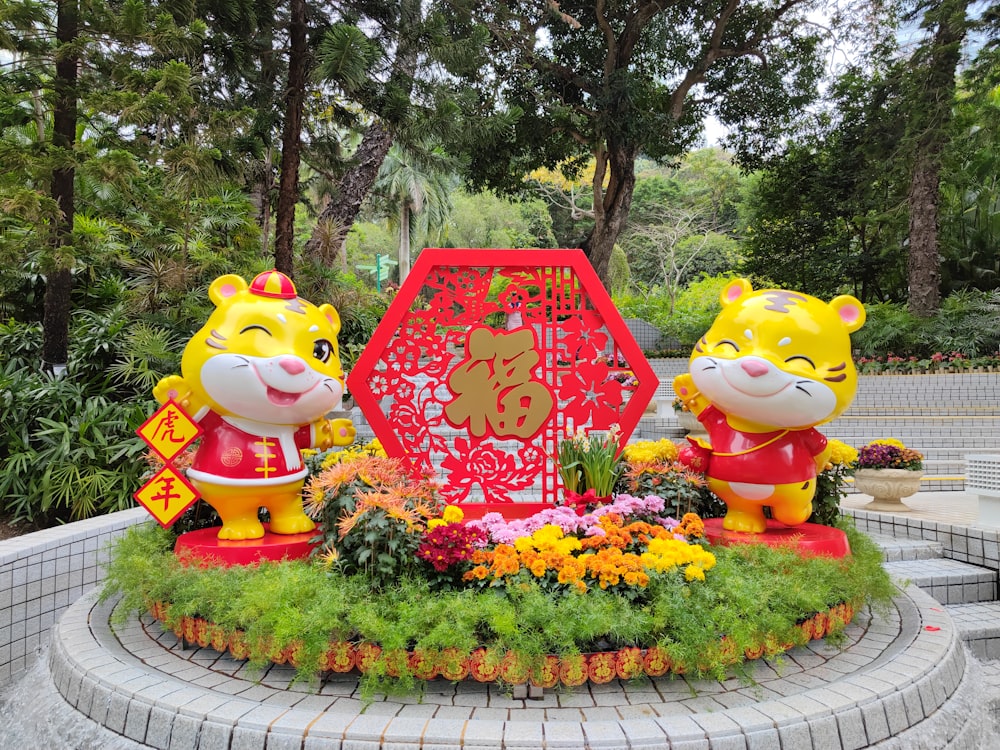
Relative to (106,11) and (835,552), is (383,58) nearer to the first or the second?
(106,11)

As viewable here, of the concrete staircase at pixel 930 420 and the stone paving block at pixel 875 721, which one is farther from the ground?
the concrete staircase at pixel 930 420

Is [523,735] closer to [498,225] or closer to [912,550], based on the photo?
[912,550]

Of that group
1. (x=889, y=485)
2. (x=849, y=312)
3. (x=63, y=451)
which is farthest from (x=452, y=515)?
(x=889, y=485)

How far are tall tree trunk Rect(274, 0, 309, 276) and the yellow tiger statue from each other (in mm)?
6822

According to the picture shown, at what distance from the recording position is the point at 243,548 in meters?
3.71

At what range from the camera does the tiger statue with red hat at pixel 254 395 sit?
12.3 feet

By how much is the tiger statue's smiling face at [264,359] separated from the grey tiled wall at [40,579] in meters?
1.38

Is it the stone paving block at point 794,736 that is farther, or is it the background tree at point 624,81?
the background tree at point 624,81

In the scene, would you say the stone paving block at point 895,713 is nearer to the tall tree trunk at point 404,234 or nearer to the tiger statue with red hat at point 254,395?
the tiger statue with red hat at point 254,395

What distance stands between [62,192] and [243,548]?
477 centimetres

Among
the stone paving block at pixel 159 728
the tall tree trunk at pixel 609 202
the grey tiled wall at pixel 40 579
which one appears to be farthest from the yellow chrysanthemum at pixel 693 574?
the tall tree trunk at pixel 609 202

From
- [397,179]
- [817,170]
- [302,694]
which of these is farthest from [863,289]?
[302,694]

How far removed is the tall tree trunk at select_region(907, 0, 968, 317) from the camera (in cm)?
1326

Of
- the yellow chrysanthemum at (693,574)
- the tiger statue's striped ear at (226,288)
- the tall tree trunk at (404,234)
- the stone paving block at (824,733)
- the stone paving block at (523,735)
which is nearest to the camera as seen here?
the stone paving block at (523,735)
